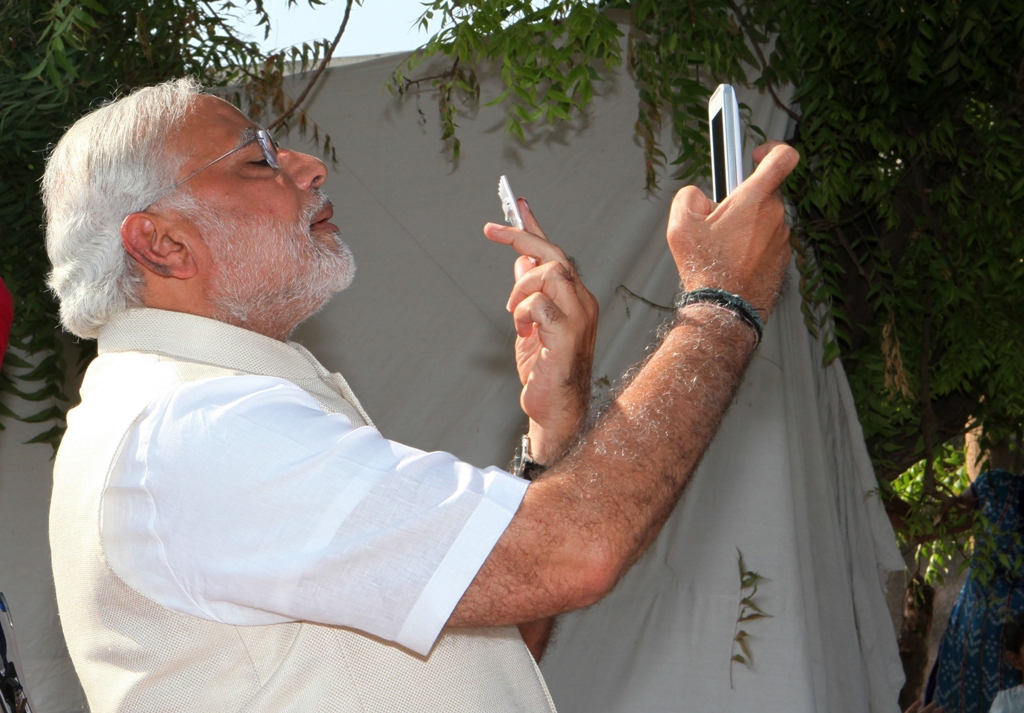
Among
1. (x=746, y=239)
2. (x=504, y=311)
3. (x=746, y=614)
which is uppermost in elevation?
(x=746, y=239)

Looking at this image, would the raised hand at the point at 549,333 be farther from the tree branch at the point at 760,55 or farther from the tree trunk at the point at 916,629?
the tree trunk at the point at 916,629

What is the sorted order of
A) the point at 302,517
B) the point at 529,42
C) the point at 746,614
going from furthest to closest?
the point at 746,614 → the point at 529,42 → the point at 302,517

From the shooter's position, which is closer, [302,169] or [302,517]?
[302,517]

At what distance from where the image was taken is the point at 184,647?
0.90m

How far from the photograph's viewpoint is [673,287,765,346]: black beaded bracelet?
101cm

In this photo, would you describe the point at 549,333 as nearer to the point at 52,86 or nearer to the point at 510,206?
the point at 510,206

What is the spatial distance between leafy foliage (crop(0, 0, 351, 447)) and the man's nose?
1033mm

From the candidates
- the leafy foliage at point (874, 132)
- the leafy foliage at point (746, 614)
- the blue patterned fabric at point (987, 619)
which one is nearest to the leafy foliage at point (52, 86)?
the leafy foliage at point (874, 132)

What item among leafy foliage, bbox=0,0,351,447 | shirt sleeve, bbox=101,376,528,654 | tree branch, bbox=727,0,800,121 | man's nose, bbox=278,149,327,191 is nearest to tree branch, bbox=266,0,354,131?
leafy foliage, bbox=0,0,351,447

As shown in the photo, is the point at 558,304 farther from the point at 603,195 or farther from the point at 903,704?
the point at 903,704

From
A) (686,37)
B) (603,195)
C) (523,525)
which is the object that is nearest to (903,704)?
(603,195)

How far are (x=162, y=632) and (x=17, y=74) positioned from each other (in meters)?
1.73

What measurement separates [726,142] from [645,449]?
445mm

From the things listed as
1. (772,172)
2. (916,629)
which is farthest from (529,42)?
(916,629)
